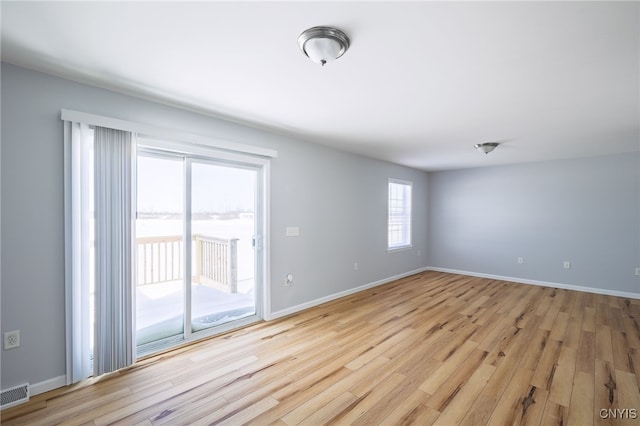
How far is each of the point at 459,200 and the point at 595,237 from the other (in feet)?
7.91

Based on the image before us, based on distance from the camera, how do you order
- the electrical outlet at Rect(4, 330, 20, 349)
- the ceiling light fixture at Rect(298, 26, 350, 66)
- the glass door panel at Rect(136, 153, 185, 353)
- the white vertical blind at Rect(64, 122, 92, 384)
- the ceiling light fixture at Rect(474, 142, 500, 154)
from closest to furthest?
1. the ceiling light fixture at Rect(298, 26, 350, 66)
2. the electrical outlet at Rect(4, 330, 20, 349)
3. the white vertical blind at Rect(64, 122, 92, 384)
4. the glass door panel at Rect(136, 153, 185, 353)
5. the ceiling light fixture at Rect(474, 142, 500, 154)

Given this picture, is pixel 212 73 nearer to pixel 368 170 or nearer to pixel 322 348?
pixel 322 348

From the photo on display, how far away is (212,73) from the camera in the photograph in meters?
2.15

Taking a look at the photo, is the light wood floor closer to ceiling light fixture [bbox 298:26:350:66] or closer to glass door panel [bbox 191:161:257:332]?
glass door panel [bbox 191:161:257:332]

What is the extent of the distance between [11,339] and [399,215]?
19.4 ft

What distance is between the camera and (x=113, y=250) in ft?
7.88

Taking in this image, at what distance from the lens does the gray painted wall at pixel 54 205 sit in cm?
201

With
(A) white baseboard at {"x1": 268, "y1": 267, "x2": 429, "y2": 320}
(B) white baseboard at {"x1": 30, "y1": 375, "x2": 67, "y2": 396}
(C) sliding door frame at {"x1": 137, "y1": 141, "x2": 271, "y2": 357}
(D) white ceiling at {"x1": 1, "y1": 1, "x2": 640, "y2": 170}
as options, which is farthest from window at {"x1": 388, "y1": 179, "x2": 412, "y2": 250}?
(B) white baseboard at {"x1": 30, "y1": 375, "x2": 67, "y2": 396}

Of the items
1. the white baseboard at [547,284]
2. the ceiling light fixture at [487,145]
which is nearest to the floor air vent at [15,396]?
the ceiling light fixture at [487,145]

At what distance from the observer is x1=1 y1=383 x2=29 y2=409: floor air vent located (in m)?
1.94

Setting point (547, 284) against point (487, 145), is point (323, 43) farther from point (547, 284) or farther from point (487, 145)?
point (547, 284)

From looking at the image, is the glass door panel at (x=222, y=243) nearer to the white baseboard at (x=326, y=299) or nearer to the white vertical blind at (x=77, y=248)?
the white baseboard at (x=326, y=299)

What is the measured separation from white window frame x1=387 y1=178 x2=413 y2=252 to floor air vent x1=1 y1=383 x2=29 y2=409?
17.1ft

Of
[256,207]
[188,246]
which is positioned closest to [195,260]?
[188,246]
